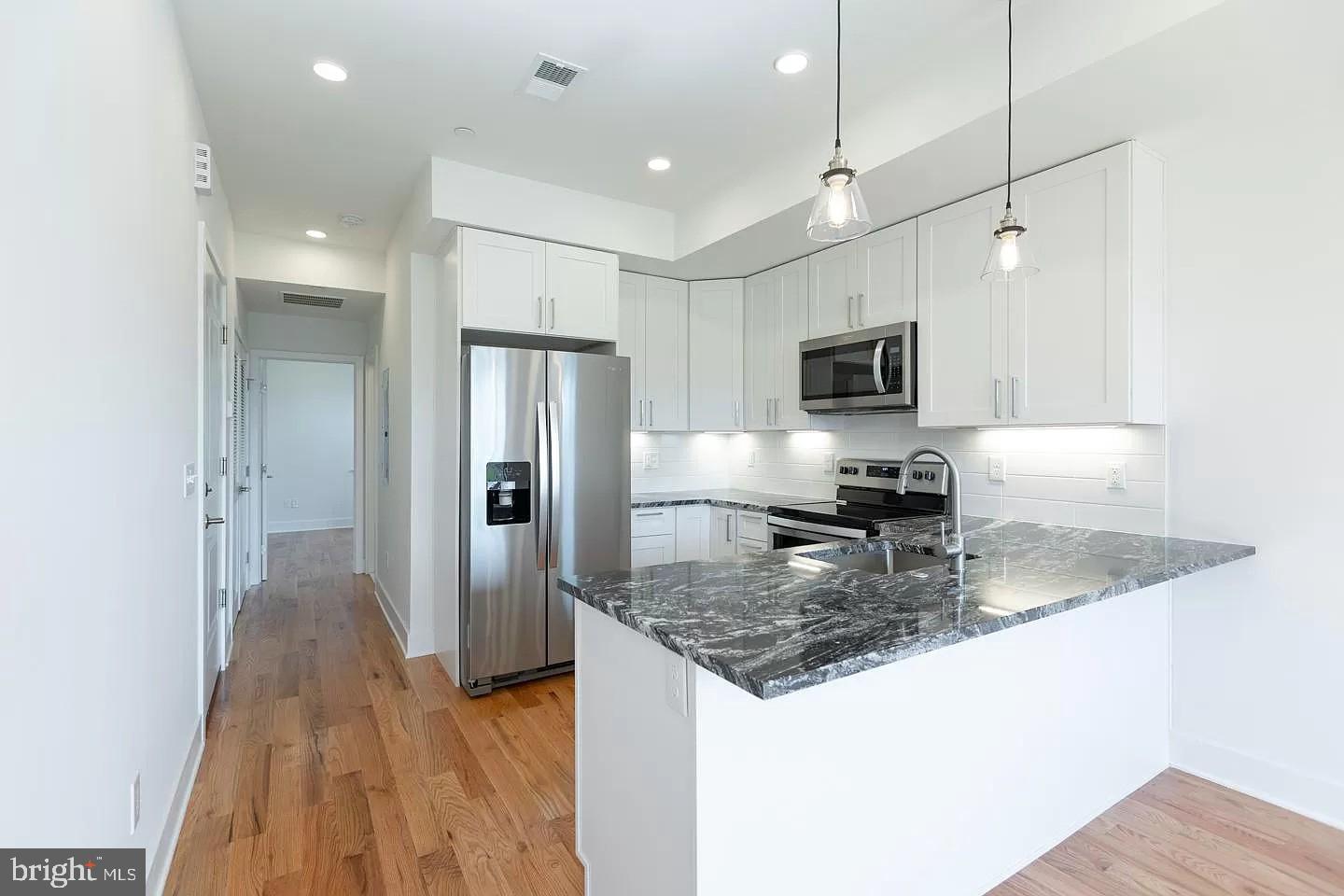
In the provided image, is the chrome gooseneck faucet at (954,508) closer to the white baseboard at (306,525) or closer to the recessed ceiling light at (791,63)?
the recessed ceiling light at (791,63)

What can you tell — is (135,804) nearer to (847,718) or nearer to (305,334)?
(847,718)

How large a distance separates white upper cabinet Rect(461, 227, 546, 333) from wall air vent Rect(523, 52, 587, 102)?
928 mm

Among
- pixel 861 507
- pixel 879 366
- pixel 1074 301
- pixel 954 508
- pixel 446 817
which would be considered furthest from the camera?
pixel 861 507

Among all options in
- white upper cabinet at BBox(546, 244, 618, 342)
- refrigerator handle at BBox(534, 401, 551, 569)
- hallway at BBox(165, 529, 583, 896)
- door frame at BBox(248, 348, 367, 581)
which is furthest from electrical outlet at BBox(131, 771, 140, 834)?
door frame at BBox(248, 348, 367, 581)

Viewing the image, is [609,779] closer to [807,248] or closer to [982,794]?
[982,794]

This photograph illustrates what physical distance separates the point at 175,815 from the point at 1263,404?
12.5ft

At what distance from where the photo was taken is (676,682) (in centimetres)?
132

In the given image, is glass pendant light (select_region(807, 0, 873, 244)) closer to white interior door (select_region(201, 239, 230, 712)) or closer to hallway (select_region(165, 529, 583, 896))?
hallway (select_region(165, 529, 583, 896))

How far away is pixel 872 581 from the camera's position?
→ 5.68ft

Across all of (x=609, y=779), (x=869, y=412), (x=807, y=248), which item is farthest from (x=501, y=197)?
(x=609, y=779)

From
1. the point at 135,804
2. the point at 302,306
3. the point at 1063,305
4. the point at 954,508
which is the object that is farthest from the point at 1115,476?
the point at 302,306

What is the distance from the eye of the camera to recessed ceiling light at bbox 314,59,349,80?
239 cm

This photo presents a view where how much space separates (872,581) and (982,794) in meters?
0.63

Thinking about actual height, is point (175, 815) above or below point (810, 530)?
below
